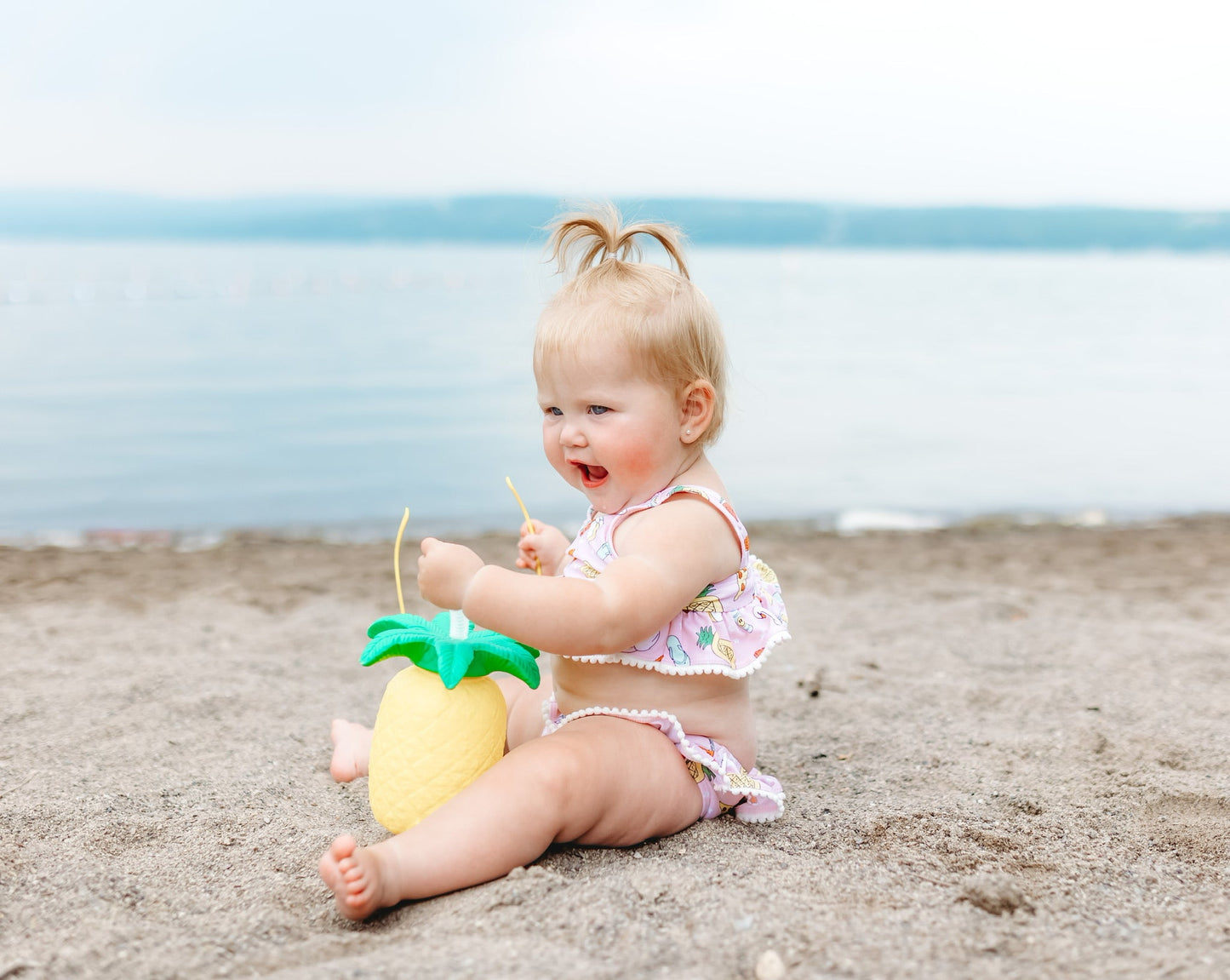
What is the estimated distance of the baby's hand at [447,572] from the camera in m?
2.14

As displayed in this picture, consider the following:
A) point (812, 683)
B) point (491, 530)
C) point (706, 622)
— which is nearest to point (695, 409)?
point (706, 622)

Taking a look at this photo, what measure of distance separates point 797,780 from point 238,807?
4.62 feet

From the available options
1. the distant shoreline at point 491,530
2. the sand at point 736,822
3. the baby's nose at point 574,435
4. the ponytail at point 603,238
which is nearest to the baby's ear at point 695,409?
the baby's nose at point 574,435

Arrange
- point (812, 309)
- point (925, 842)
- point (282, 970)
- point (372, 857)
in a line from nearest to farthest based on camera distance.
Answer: point (282, 970), point (372, 857), point (925, 842), point (812, 309)

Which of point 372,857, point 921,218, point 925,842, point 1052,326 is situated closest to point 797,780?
point 925,842

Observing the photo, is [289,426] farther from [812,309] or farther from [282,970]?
[812,309]

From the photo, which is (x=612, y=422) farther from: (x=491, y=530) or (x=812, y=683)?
(x=491, y=530)

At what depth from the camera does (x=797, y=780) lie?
2.83 metres

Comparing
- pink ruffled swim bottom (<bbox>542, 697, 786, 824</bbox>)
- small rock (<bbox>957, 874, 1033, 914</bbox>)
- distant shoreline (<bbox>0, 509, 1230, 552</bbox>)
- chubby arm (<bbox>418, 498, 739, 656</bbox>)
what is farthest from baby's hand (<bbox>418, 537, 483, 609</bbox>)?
distant shoreline (<bbox>0, 509, 1230, 552</bbox>)

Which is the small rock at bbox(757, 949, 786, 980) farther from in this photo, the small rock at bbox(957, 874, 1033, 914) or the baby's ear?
the baby's ear

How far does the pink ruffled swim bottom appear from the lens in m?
2.38

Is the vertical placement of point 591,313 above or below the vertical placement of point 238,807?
above

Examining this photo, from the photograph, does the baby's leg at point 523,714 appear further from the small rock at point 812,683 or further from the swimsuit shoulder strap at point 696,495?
the small rock at point 812,683

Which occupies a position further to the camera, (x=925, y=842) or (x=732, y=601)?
(x=732, y=601)
